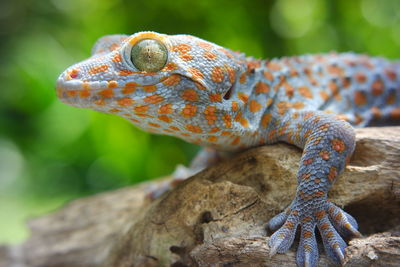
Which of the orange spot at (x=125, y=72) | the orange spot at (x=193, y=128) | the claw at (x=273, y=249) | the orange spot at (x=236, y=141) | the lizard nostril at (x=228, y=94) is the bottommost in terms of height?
the claw at (x=273, y=249)

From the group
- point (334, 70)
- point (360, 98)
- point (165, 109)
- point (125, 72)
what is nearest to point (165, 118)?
point (165, 109)

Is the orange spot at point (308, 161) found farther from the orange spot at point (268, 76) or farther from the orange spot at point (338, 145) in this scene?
the orange spot at point (268, 76)

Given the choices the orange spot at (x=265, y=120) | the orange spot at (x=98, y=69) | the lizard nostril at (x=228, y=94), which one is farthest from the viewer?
the orange spot at (x=265, y=120)

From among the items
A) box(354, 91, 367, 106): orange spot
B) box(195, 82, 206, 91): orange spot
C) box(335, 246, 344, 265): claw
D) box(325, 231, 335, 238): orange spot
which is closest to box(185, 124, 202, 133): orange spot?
box(195, 82, 206, 91): orange spot

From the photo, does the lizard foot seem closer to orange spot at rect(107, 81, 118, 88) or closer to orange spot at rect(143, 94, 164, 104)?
orange spot at rect(143, 94, 164, 104)

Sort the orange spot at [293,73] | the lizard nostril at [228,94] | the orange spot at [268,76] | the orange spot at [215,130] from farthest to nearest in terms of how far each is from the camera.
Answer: the orange spot at [293,73]
the orange spot at [268,76]
the lizard nostril at [228,94]
the orange spot at [215,130]

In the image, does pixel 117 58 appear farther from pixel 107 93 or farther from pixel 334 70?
pixel 334 70

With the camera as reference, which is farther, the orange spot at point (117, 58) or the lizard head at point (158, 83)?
the orange spot at point (117, 58)

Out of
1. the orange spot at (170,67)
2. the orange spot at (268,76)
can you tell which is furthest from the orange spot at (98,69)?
the orange spot at (268,76)

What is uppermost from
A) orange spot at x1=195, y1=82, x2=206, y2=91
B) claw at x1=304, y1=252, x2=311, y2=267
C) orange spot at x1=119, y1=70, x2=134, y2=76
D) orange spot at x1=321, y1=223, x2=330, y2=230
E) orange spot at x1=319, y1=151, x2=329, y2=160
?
orange spot at x1=119, y1=70, x2=134, y2=76
